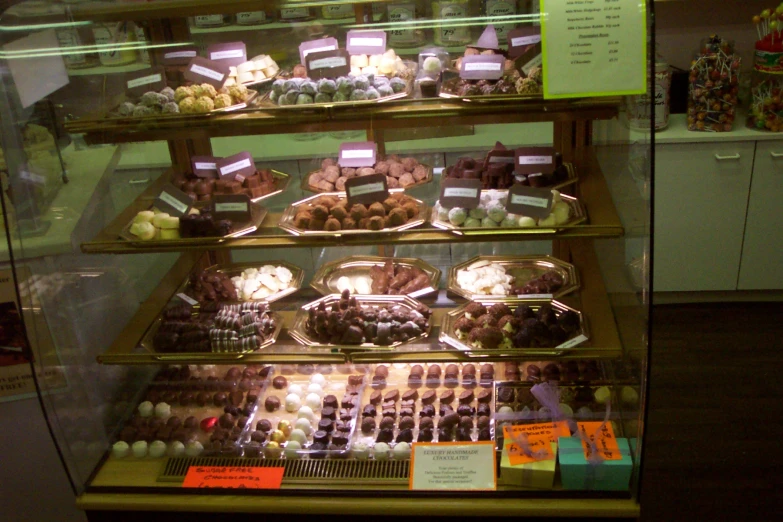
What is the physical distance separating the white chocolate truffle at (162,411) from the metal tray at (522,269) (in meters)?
1.04

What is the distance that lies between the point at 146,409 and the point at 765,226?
339cm

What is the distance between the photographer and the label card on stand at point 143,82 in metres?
2.31

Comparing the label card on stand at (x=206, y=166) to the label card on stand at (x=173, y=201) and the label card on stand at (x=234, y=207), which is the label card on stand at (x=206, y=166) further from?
the label card on stand at (x=234, y=207)

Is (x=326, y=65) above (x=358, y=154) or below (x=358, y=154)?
above

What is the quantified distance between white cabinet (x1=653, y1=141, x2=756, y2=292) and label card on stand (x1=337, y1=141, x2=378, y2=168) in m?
2.11

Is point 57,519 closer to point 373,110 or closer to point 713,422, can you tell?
point 373,110

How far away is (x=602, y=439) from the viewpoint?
84.6 inches

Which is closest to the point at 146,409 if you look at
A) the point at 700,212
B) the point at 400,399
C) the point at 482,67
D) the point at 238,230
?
the point at 238,230

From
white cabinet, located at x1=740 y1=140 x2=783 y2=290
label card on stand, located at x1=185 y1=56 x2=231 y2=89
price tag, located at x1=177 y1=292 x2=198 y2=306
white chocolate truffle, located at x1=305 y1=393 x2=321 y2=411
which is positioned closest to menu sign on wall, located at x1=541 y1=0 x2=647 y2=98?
label card on stand, located at x1=185 y1=56 x2=231 y2=89

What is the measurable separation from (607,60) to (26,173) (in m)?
1.61

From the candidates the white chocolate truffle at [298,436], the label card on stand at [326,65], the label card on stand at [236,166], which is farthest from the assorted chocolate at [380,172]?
the white chocolate truffle at [298,436]

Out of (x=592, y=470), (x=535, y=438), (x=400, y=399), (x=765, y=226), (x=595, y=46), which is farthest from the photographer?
(x=765, y=226)

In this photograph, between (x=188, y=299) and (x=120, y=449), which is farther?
(x=188, y=299)

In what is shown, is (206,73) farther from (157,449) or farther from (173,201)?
(157,449)
